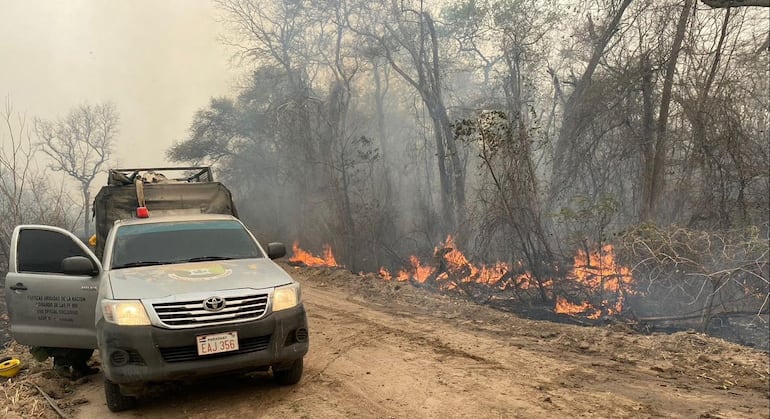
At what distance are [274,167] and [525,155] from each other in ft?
66.0

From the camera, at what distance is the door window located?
586cm

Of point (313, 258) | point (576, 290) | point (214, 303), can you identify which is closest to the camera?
point (214, 303)

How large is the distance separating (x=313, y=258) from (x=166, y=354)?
1415 centimetres

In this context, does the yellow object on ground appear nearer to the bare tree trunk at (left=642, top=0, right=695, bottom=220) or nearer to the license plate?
the license plate

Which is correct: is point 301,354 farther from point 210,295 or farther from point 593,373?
point 593,373

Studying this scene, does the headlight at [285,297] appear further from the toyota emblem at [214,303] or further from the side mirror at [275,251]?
the side mirror at [275,251]

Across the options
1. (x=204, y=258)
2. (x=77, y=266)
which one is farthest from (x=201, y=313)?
(x=77, y=266)

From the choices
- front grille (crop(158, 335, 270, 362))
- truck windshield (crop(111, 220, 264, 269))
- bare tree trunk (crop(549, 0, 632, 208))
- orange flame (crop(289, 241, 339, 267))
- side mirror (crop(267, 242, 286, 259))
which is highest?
bare tree trunk (crop(549, 0, 632, 208))

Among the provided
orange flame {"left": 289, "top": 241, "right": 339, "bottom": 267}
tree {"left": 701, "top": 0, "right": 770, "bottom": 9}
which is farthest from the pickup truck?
orange flame {"left": 289, "top": 241, "right": 339, "bottom": 267}

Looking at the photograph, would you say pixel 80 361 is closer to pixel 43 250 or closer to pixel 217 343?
pixel 43 250

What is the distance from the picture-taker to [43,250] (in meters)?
5.93

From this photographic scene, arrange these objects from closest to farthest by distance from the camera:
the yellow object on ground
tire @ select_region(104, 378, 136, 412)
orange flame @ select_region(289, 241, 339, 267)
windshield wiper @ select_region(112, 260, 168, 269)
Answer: tire @ select_region(104, 378, 136, 412) < windshield wiper @ select_region(112, 260, 168, 269) < the yellow object on ground < orange flame @ select_region(289, 241, 339, 267)

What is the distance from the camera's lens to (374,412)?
4648mm

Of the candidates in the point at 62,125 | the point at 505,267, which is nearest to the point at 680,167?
the point at 505,267
